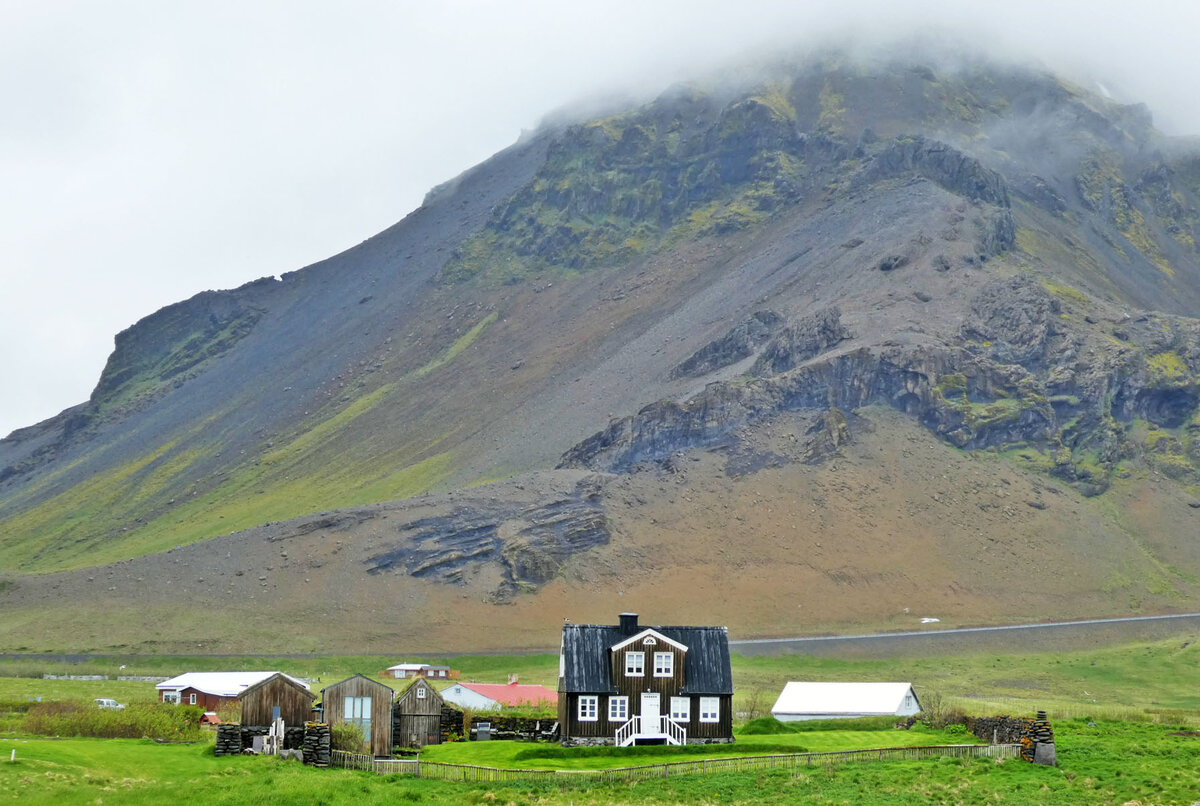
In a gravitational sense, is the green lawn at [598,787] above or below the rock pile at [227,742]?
below

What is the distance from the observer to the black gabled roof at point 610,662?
6600cm

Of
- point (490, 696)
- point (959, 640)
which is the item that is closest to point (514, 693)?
point (490, 696)

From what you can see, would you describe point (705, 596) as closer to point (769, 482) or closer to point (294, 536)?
point (769, 482)

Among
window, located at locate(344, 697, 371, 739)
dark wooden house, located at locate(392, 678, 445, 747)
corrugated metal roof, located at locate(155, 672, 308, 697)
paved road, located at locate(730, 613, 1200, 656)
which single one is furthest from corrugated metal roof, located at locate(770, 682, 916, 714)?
paved road, located at locate(730, 613, 1200, 656)

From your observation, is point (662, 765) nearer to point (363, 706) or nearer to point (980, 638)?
point (363, 706)

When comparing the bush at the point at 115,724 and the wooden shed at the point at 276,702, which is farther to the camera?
the bush at the point at 115,724

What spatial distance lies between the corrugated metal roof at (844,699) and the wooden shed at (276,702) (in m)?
26.8

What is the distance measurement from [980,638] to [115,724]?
324ft

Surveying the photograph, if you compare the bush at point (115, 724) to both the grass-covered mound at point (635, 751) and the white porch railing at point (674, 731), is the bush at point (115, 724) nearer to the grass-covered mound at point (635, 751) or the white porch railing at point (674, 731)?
the grass-covered mound at point (635, 751)

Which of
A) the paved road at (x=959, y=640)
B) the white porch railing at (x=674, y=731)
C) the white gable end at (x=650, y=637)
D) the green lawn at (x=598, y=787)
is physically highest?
the paved road at (x=959, y=640)

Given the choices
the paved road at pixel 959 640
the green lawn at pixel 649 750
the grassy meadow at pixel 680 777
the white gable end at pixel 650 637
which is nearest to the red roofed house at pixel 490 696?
the white gable end at pixel 650 637

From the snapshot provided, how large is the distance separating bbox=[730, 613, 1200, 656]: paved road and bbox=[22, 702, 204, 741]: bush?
3122 inches

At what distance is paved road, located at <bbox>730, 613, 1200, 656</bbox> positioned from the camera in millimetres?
140000

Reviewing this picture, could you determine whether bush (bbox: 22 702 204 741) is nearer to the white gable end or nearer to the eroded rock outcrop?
the white gable end
